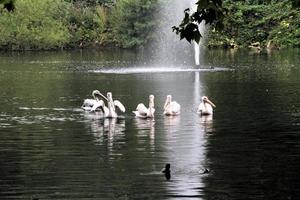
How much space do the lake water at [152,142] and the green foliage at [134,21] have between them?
34492mm

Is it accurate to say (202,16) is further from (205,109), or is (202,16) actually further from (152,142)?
(205,109)

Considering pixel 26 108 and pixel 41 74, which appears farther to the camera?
pixel 41 74

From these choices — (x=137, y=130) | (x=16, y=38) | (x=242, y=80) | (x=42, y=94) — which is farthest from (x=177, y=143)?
(x=16, y=38)

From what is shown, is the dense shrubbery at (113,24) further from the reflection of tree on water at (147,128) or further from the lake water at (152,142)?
the reflection of tree on water at (147,128)

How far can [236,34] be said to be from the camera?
77.6m

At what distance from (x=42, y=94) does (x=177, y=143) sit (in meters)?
14.8

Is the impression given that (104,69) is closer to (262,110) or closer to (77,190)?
(262,110)

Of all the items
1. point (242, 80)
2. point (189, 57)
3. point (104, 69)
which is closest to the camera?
point (242, 80)

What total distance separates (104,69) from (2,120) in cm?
2490

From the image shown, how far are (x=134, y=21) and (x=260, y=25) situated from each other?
11.9 m

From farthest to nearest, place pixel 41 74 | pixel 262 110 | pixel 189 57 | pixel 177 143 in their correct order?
pixel 189 57, pixel 41 74, pixel 262 110, pixel 177 143

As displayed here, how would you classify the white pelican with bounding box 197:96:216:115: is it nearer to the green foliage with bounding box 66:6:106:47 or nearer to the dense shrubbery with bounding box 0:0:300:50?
the dense shrubbery with bounding box 0:0:300:50

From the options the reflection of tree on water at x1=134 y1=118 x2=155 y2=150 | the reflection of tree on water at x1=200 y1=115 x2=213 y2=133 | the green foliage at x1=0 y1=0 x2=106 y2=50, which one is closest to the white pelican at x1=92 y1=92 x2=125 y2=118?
the reflection of tree on water at x1=134 y1=118 x2=155 y2=150

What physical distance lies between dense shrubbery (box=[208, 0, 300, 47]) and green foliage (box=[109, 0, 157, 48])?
6.05 meters
